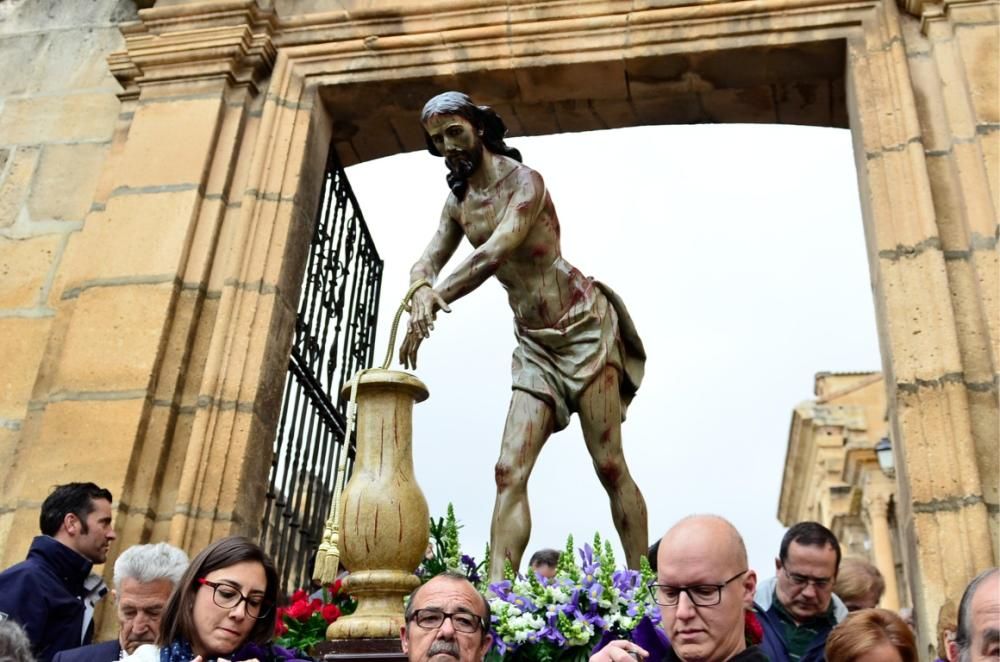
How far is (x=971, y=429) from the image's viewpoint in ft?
16.0

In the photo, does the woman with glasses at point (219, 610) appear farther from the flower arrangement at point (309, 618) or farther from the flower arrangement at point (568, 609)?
the flower arrangement at point (309, 618)

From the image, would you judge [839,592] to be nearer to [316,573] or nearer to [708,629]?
[316,573]

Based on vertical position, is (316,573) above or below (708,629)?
above

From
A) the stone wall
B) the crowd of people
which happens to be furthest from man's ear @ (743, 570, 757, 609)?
the stone wall

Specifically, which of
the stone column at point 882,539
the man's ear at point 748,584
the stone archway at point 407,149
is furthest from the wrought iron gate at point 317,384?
the stone column at point 882,539

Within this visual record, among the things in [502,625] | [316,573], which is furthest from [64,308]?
[502,625]

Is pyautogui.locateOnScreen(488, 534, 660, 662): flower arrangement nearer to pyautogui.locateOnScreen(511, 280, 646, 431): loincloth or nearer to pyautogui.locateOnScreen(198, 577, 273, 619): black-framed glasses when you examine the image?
pyautogui.locateOnScreen(198, 577, 273, 619): black-framed glasses

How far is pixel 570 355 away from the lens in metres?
4.36

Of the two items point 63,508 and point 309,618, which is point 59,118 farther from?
point 309,618

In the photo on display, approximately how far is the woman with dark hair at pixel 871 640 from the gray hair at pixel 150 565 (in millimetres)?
1950

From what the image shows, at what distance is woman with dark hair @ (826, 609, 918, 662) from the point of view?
2.92m

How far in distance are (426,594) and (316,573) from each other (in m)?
1.39

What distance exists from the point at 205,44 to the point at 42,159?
4.43 ft

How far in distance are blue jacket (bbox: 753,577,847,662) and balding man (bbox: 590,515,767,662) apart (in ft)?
2.53
